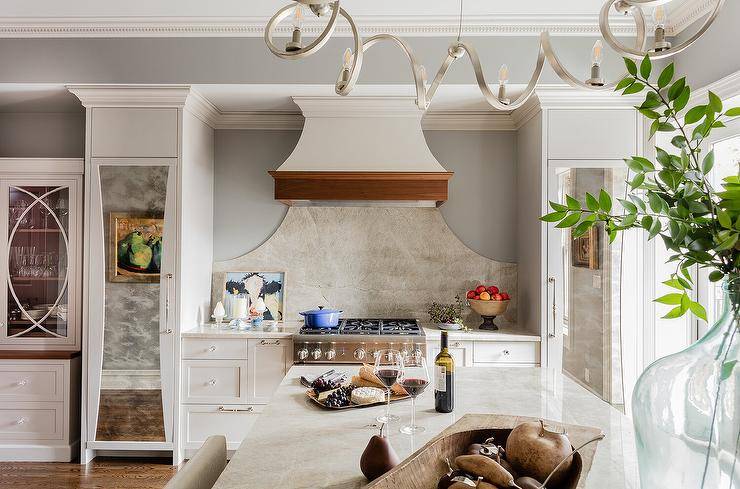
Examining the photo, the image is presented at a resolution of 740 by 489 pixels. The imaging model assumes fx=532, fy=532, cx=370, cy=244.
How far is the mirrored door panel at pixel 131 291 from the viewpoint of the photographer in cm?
335

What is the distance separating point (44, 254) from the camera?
3594mm

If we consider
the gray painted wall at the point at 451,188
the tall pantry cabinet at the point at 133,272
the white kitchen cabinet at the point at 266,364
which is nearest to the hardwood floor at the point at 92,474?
the tall pantry cabinet at the point at 133,272

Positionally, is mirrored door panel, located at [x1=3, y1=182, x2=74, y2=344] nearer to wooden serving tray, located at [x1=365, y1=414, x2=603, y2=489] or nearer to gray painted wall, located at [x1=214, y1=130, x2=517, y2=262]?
gray painted wall, located at [x1=214, y1=130, x2=517, y2=262]

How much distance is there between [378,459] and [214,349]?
2516 mm

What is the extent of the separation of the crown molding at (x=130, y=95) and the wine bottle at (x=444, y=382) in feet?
8.11

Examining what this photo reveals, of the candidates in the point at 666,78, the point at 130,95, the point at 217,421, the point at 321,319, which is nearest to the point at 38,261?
the point at 130,95

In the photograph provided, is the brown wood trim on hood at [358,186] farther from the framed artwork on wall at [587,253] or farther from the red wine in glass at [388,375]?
the red wine in glass at [388,375]

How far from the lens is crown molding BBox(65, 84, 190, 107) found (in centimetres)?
328

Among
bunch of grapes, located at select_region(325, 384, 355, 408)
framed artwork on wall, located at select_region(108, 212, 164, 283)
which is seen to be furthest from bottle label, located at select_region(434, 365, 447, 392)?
framed artwork on wall, located at select_region(108, 212, 164, 283)

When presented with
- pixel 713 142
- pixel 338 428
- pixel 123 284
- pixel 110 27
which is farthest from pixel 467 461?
pixel 110 27

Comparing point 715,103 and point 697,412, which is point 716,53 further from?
point 697,412

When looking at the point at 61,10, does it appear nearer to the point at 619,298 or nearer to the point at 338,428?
the point at 338,428

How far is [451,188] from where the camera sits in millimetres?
4047

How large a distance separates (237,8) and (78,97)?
45.9 inches
